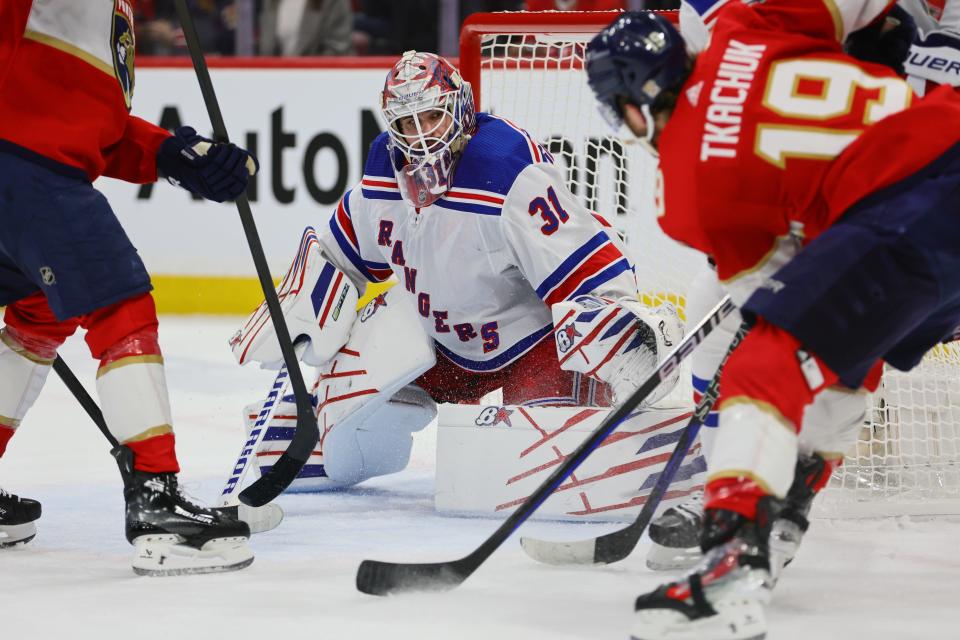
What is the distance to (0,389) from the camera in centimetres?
262

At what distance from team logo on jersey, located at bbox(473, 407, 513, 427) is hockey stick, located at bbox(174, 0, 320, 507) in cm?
33

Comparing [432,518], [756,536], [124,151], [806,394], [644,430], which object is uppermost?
[124,151]

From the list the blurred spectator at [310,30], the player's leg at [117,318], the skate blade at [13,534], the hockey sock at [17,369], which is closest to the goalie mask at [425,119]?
the player's leg at [117,318]

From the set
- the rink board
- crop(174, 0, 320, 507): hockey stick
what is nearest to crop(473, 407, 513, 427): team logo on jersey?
the rink board

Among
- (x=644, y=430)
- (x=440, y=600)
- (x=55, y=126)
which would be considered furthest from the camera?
(x=644, y=430)

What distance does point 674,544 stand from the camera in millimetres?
2428

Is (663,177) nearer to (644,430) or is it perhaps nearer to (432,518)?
(644,430)

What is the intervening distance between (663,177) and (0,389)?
1.35 meters

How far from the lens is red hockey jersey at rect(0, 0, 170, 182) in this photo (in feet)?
7.58

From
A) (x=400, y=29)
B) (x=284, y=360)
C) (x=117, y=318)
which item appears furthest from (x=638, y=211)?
(x=400, y=29)

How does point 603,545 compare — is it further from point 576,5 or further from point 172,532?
point 576,5

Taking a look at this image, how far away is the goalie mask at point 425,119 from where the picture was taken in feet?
9.26

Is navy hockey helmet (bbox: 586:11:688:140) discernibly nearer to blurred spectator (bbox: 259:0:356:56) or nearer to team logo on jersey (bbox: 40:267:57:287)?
team logo on jersey (bbox: 40:267:57:287)

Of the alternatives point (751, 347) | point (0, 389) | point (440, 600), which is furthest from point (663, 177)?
point (0, 389)
